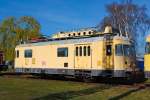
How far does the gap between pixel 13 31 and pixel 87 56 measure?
4667cm

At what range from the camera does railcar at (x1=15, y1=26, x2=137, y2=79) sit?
25.9 m

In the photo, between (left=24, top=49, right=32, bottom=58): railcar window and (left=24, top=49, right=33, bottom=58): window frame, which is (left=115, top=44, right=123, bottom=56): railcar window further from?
(left=24, top=49, right=32, bottom=58): railcar window

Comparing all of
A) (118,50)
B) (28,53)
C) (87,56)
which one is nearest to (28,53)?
(28,53)

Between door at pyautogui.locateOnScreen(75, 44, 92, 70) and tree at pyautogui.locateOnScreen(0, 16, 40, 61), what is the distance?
42416mm

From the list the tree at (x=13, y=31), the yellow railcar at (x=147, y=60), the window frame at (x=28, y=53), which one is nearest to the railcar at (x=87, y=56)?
the window frame at (x=28, y=53)

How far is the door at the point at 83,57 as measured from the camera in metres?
27.1

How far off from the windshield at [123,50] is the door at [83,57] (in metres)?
2.17

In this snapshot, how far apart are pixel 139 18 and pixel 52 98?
3943 centimetres

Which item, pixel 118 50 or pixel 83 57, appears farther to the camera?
pixel 83 57

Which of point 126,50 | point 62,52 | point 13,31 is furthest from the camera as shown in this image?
point 13,31

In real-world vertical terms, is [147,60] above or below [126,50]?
below

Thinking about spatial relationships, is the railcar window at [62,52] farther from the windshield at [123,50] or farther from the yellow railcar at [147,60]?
the yellow railcar at [147,60]

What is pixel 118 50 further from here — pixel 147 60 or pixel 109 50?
pixel 147 60

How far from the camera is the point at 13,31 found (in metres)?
72.1
